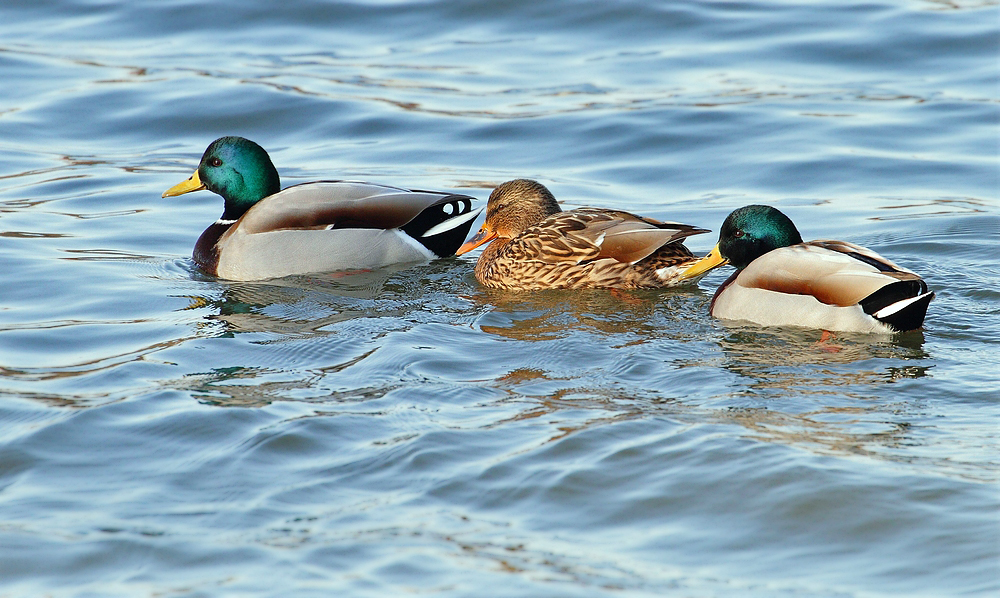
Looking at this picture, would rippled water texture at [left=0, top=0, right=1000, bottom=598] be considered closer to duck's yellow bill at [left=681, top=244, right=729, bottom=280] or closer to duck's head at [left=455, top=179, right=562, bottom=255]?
duck's yellow bill at [left=681, top=244, right=729, bottom=280]

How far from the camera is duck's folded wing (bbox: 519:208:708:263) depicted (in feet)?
27.5

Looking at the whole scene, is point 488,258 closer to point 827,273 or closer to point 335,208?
point 335,208

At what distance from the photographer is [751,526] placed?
511 cm

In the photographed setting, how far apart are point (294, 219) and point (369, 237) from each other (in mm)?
550

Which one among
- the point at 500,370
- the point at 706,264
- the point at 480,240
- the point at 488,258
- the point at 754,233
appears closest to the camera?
the point at 500,370

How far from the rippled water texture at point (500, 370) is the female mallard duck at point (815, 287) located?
0.41 feet

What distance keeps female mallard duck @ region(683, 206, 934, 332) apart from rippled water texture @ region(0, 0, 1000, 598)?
0.13 m

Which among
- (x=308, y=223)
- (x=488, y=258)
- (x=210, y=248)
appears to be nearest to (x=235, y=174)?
(x=210, y=248)

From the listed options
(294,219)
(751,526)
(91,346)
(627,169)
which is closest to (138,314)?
(91,346)

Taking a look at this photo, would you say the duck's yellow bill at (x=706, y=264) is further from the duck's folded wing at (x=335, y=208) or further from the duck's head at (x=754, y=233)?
the duck's folded wing at (x=335, y=208)

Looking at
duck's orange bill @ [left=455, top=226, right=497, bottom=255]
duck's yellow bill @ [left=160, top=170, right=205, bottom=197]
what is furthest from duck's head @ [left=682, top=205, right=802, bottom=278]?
duck's yellow bill @ [left=160, top=170, right=205, bottom=197]

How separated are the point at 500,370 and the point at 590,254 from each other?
6.31 feet

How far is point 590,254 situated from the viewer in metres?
8.55

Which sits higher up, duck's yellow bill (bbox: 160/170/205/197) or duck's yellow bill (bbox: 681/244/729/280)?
duck's yellow bill (bbox: 160/170/205/197)
